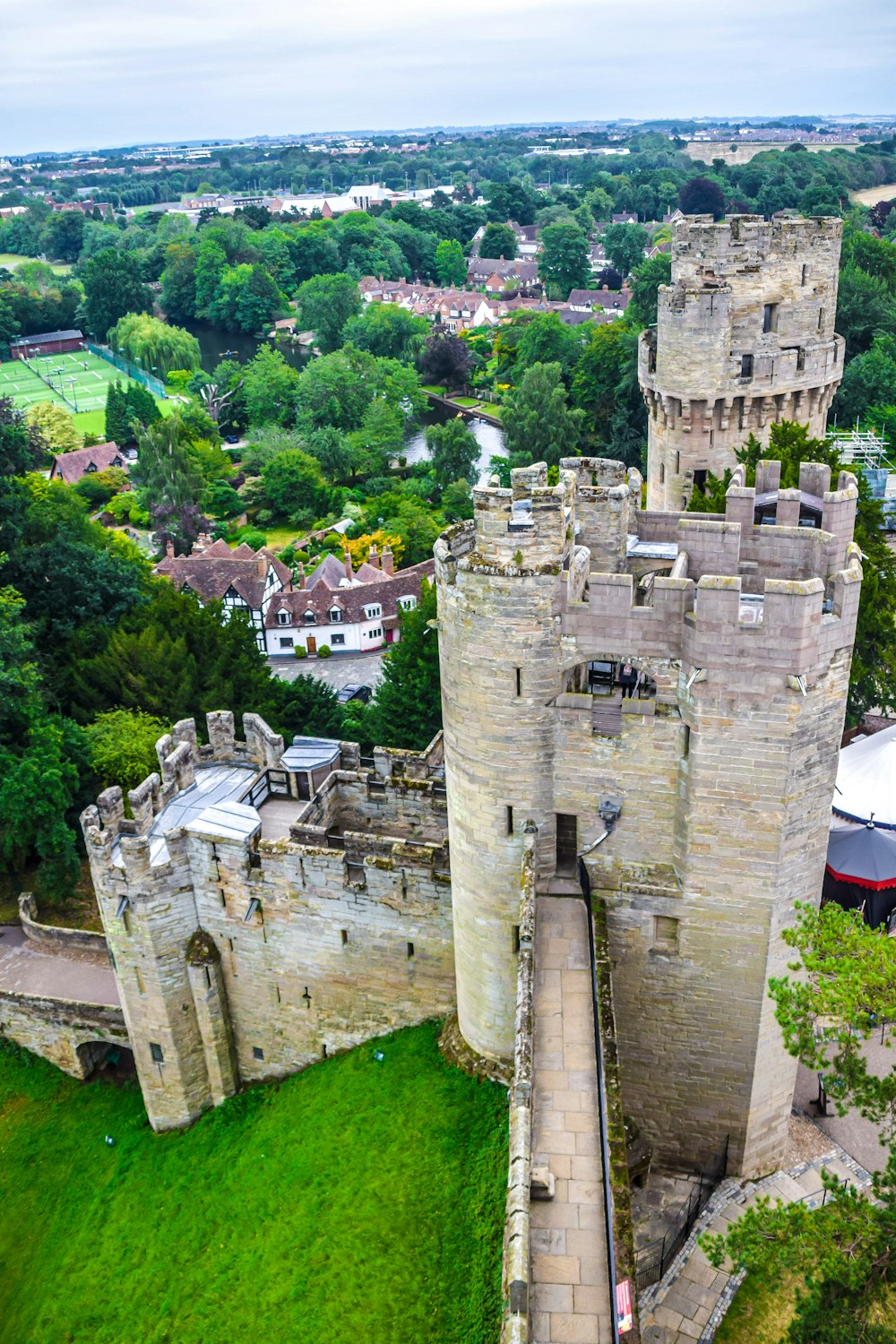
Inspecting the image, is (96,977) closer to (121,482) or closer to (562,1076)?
(562,1076)

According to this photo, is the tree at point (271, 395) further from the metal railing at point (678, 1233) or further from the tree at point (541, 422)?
the metal railing at point (678, 1233)

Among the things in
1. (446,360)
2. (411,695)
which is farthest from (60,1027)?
(446,360)

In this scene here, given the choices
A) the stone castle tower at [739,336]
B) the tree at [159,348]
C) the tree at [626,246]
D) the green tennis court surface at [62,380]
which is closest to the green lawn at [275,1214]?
the stone castle tower at [739,336]

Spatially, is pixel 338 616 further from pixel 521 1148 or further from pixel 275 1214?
pixel 521 1148

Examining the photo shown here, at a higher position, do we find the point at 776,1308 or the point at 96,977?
the point at 776,1308

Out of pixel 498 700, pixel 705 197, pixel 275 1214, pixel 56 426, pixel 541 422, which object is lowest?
pixel 56 426

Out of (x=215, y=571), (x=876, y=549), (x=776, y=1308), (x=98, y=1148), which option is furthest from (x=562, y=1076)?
(x=215, y=571)

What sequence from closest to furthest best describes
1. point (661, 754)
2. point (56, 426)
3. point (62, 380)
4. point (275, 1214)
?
1. point (661, 754)
2. point (275, 1214)
3. point (56, 426)
4. point (62, 380)
